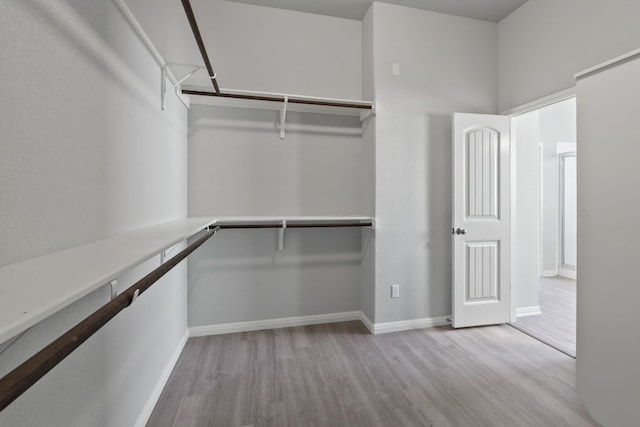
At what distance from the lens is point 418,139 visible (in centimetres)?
281

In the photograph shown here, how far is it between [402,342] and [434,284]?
67 centimetres

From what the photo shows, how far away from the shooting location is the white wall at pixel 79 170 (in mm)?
723

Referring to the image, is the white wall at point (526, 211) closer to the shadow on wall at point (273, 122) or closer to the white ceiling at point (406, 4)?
the white ceiling at point (406, 4)

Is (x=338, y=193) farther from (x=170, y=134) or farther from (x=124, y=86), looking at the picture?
(x=124, y=86)

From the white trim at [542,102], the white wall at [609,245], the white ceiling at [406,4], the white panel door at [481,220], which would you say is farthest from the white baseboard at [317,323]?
the white ceiling at [406,4]

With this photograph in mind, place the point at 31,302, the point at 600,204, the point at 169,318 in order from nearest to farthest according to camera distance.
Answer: the point at 31,302
the point at 600,204
the point at 169,318

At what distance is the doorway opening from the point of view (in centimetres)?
292

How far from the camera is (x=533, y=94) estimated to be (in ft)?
8.61

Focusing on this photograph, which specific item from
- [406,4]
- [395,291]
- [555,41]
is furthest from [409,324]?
[406,4]

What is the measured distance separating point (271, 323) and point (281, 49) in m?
2.55

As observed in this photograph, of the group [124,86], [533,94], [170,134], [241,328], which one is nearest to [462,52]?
[533,94]

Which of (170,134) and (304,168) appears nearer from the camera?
(170,134)

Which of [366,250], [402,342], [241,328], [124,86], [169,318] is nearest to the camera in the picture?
[124,86]

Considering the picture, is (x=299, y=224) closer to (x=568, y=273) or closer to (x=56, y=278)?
(x=56, y=278)
